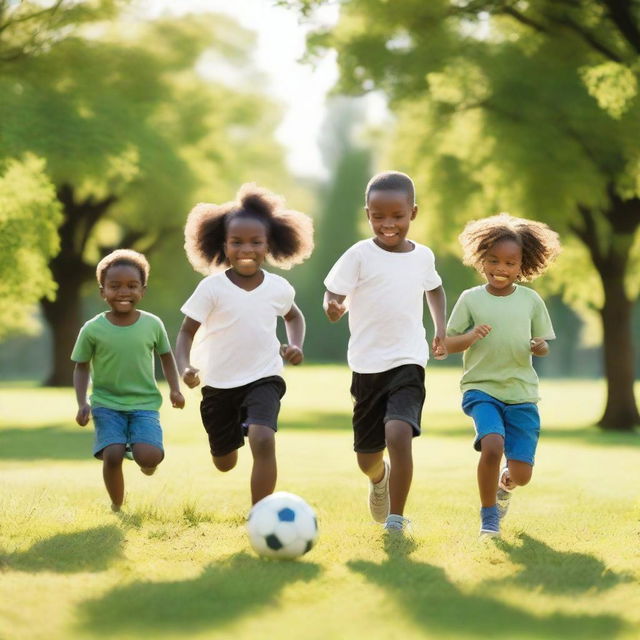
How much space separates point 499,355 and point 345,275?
1201 millimetres

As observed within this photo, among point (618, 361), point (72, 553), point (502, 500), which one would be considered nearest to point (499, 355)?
point (502, 500)

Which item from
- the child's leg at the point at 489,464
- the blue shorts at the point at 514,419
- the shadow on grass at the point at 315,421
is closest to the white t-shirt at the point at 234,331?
the blue shorts at the point at 514,419

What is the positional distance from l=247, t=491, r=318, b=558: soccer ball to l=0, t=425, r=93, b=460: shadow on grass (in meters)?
9.22

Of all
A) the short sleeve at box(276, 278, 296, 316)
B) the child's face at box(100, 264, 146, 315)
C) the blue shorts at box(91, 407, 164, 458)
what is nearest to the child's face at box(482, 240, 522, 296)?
the short sleeve at box(276, 278, 296, 316)

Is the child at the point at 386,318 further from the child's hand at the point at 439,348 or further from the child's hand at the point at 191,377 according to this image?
the child's hand at the point at 191,377

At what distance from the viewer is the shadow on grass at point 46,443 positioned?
15.7 metres

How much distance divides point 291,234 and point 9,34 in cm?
1633

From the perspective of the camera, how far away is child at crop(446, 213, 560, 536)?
296 inches

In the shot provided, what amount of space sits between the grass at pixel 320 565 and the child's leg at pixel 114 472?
0.13 meters

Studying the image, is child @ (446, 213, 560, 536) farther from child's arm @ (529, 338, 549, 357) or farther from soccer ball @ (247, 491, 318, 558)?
soccer ball @ (247, 491, 318, 558)

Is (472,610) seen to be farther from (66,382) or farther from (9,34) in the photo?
(66,382)

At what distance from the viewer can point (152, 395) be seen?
845 cm

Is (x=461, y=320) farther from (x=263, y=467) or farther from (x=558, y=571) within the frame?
(x=558, y=571)

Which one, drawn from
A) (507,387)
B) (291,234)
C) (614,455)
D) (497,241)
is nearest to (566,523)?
(507,387)
